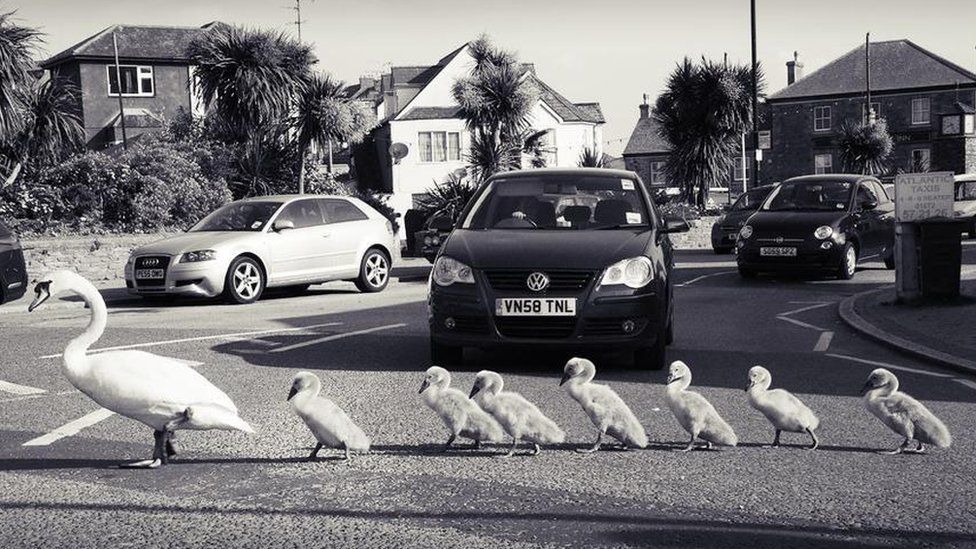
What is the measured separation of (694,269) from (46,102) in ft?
53.4

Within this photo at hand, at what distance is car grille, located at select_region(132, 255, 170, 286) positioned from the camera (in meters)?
15.8

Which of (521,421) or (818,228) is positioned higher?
(818,228)

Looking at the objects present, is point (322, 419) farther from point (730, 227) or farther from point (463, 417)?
point (730, 227)

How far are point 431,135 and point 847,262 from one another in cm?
4837

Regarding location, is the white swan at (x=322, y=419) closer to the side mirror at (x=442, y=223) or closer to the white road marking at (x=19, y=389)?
the white road marking at (x=19, y=389)

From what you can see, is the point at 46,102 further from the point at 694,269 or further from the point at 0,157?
the point at 694,269

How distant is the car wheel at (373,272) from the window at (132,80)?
48.1 meters

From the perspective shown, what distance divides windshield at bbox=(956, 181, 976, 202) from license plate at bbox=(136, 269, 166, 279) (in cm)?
2709

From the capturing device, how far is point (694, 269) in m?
21.7

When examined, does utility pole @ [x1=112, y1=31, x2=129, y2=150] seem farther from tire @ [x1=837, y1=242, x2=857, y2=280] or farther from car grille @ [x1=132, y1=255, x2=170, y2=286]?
tire @ [x1=837, y1=242, x2=857, y2=280]

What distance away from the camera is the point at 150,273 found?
52.2 feet

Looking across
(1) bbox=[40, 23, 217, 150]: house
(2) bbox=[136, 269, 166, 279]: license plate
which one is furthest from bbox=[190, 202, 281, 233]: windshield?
(1) bbox=[40, 23, 217, 150]: house

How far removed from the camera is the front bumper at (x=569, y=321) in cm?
848

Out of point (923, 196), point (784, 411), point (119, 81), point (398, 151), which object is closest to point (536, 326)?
point (784, 411)
